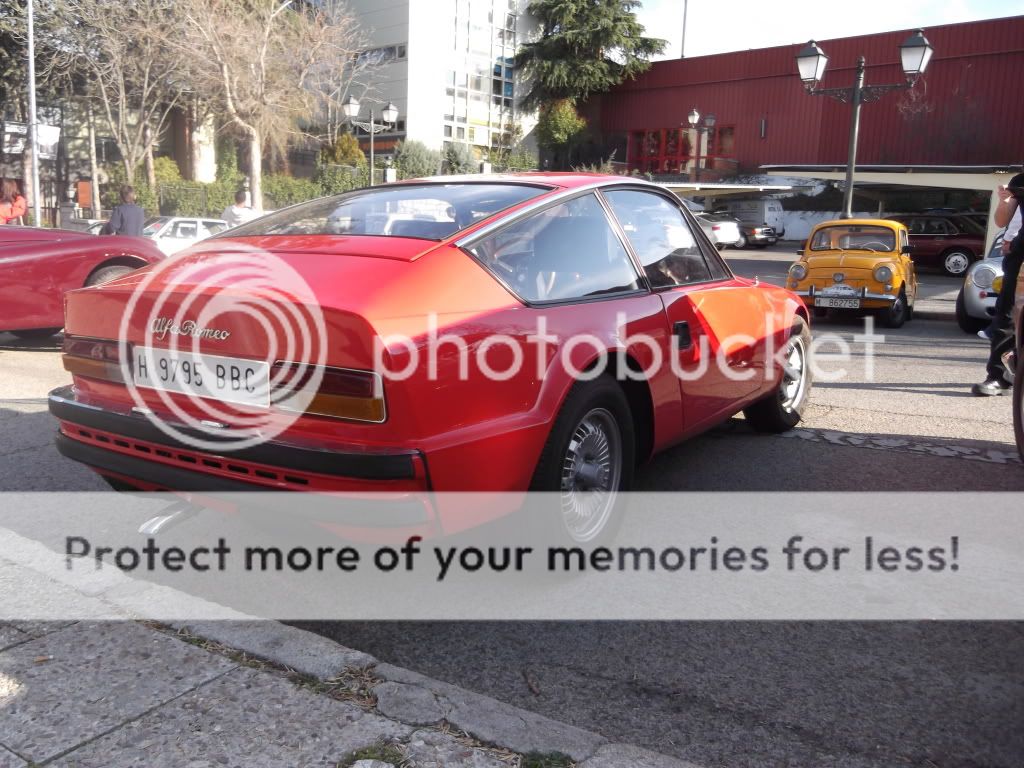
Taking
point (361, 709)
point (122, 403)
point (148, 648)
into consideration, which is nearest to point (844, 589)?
point (361, 709)

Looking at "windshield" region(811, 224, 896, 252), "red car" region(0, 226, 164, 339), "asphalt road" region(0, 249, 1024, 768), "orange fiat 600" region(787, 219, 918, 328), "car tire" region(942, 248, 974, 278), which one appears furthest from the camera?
"car tire" region(942, 248, 974, 278)

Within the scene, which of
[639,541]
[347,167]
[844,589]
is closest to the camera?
[844,589]

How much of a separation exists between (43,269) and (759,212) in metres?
29.6

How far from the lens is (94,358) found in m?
3.07

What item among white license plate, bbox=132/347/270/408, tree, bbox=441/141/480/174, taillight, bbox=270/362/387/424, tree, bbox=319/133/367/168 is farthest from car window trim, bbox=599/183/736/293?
tree, bbox=441/141/480/174

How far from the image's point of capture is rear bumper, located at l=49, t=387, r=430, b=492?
2508mm

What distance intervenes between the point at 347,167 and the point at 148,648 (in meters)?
37.9

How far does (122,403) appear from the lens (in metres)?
2.98

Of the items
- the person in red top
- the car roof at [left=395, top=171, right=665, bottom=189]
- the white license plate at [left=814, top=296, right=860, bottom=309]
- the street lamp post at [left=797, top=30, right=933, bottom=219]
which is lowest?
the white license plate at [left=814, top=296, right=860, bottom=309]

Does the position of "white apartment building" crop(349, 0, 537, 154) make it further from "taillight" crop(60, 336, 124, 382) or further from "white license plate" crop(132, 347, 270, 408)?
"white license plate" crop(132, 347, 270, 408)

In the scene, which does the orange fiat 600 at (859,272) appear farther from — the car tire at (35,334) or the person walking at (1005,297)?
the car tire at (35,334)

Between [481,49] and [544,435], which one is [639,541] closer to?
[544,435]

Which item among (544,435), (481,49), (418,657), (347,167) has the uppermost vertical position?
(481,49)

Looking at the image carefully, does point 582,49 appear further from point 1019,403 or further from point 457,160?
point 1019,403
